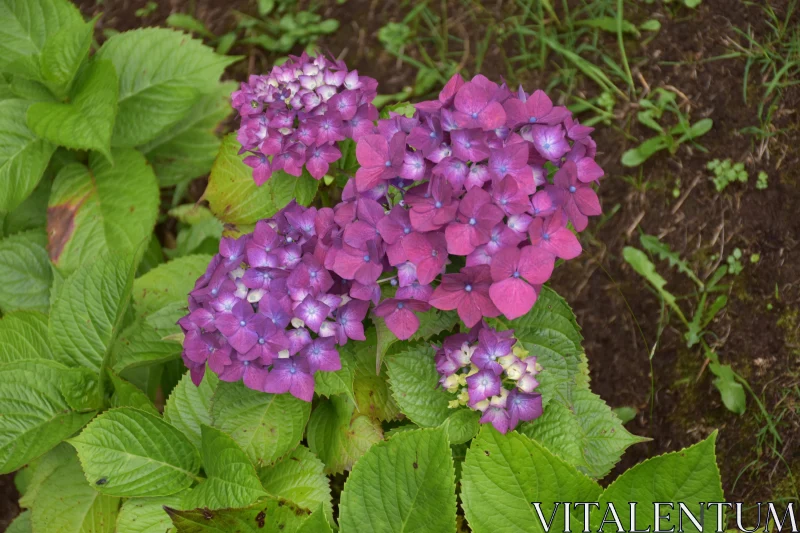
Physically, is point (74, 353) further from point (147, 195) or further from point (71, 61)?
point (71, 61)

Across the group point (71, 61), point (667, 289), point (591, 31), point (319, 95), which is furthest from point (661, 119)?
point (71, 61)

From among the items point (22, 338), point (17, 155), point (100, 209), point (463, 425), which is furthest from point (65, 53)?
point (463, 425)

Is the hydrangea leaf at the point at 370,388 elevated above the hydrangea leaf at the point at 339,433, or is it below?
above

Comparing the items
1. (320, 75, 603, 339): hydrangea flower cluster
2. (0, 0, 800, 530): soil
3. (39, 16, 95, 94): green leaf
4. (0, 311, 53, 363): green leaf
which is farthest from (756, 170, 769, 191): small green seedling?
(0, 311, 53, 363): green leaf

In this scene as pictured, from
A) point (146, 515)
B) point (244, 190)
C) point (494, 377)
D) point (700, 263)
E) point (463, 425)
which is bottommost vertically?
point (146, 515)

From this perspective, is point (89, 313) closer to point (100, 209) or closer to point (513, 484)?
point (100, 209)

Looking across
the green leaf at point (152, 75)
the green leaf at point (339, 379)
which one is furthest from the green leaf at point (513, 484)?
the green leaf at point (152, 75)

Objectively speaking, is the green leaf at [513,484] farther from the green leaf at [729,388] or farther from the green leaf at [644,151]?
the green leaf at [644,151]
